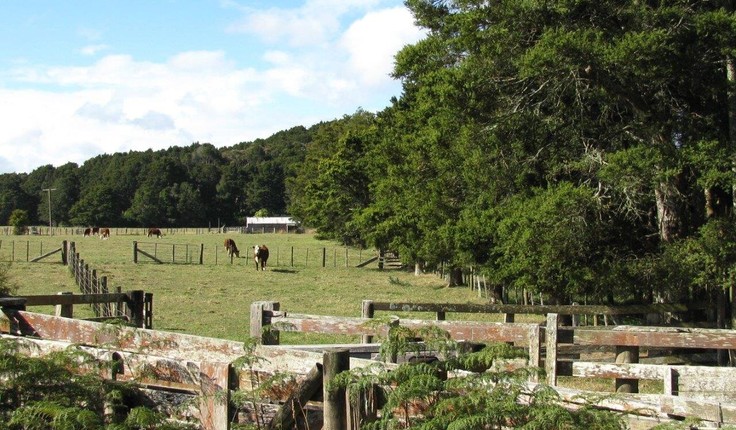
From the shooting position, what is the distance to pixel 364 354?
27.4 feet

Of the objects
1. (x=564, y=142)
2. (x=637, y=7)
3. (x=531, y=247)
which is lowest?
(x=531, y=247)

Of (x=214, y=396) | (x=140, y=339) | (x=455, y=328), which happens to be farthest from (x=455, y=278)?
(x=214, y=396)

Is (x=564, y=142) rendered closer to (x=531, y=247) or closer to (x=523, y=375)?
(x=531, y=247)

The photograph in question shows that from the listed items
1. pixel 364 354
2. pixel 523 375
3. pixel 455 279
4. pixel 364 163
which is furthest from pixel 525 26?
pixel 364 163

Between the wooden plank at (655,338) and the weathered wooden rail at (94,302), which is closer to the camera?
the wooden plank at (655,338)

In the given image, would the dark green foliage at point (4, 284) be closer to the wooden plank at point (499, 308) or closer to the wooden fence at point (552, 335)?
the wooden fence at point (552, 335)

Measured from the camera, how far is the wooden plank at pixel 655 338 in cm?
882

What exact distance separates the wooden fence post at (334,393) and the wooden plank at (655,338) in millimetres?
4741

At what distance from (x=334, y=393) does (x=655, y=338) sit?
5314mm

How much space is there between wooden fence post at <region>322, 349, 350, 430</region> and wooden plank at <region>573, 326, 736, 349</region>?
15.6ft

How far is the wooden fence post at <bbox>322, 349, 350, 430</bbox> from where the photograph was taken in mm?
4891

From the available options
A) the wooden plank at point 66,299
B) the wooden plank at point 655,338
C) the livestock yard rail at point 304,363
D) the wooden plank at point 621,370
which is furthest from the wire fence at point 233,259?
the wooden plank at point 621,370

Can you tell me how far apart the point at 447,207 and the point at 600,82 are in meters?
8.44

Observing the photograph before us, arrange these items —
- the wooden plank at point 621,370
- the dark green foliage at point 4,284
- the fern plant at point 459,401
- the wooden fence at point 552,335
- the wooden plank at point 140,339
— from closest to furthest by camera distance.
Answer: the fern plant at point 459,401
the wooden plank at point 140,339
the wooden plank at point 621,370
the wooden fence at point 552,335
the dark green foliage at point 4,284
